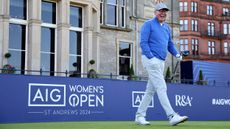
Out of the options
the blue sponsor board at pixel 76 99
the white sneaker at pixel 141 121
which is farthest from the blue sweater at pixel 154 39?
the blue sponsor board at pixel 76 99

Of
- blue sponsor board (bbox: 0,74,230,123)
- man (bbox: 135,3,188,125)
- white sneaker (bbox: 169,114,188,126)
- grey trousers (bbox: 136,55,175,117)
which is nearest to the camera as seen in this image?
white sneaker (bbox: 169,114,188,126)

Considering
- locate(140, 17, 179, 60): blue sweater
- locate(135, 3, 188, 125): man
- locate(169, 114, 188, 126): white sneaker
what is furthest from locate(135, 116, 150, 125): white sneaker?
locate(140, 17, 179, 60): blue sweater

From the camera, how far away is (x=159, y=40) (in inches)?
349

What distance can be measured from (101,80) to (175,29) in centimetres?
1959

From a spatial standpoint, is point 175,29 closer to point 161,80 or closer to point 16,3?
point 16,3

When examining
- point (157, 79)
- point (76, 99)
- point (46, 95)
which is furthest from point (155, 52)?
point (76, 99)

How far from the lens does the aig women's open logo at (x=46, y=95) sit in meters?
13.0

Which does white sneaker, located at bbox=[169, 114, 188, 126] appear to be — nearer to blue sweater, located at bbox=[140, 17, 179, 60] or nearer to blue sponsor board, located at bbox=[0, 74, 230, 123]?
blue sweater, located at bbox=[140, 17, 179, 60]

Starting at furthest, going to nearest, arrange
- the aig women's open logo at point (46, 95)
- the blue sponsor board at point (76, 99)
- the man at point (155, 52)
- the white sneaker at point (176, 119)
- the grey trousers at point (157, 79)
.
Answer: the aig women's open logo at point (46, 95) < the blue sponsor board at point (76, 99) < the man at point (155, 52) < the grey trousers at point (157, 79) < the white sneaker at point (176, 119)

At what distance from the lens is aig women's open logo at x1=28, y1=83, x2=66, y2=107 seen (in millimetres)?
12992

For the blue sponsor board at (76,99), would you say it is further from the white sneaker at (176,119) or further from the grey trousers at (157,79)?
Answer: the white sneaker at (176,119)

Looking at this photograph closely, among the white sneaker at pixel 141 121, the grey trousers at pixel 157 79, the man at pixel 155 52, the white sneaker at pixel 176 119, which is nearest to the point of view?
the white sneaker at pixel 176 119

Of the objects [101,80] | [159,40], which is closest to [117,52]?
[101,80]

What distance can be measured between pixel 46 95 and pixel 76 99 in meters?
1.18
